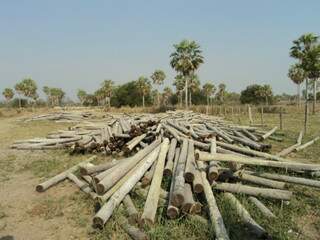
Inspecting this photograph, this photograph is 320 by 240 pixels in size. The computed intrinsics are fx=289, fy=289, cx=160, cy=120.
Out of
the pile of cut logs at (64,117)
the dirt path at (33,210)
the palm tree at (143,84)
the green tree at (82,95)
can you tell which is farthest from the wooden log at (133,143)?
the green tree at (82,95)

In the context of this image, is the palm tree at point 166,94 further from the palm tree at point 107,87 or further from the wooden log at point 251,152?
the wooden log at point 251,152

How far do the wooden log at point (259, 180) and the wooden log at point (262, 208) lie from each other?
23.3 inches

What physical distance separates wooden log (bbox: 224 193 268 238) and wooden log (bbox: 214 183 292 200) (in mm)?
Answer: 182

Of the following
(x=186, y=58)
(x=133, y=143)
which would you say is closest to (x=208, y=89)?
(x=186, y=58)

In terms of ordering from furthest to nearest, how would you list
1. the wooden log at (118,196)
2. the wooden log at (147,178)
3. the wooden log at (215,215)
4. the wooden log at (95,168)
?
the wooden log at (95,168)
the wooden log at (147,178)
the wooden log at (118,196)
the wooden log at (215,215)

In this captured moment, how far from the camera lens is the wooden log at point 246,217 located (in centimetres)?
413

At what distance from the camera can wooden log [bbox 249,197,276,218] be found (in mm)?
4723

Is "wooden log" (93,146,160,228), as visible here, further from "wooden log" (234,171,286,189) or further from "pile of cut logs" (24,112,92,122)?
"pile of cut logs" (24,112,92,122)

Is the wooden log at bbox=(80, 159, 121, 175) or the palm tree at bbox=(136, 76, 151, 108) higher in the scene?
the palm tree at bbox=(136, 76, 151, 108)

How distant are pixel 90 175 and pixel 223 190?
10.4 feet

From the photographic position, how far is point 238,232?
4.33 m

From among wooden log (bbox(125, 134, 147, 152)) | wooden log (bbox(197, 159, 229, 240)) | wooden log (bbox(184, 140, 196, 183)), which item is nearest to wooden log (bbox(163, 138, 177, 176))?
wooden log (bbox(184, 140, 196, 183))

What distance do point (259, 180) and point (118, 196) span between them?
2824mm

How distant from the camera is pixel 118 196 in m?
5.19
